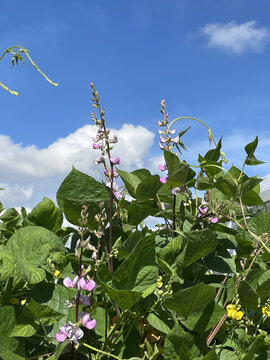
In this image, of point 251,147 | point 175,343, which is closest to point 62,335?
point 175,343

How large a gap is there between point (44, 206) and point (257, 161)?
0.62 m

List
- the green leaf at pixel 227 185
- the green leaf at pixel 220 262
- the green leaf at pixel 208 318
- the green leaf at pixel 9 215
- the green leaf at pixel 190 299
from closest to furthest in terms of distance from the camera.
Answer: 1. the green leaf at pixel 190 299
2. the green leaf at pixel 208 318
3. the green leaf at pixel 220 262
4. the green leaf at pixel 227 185
5. the green leaf at pixel 9 215

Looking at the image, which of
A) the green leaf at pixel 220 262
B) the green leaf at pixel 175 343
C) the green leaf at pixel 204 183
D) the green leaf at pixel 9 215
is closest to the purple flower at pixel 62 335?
the green leaf at pixel 175 343

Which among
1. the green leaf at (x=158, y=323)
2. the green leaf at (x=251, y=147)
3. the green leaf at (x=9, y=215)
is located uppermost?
the green leaf at (x=9, y=215)

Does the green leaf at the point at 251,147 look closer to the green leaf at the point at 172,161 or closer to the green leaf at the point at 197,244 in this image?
the green leaf at the point at 172,161

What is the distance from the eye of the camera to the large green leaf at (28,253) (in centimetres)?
92

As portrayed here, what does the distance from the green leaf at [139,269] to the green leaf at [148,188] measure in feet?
0.79

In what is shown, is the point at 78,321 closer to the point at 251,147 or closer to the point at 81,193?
the point at 81,193

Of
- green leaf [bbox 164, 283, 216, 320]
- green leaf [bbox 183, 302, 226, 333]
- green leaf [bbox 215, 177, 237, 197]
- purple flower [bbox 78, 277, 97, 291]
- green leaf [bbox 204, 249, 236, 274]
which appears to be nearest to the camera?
purple flower [bbox 78, 277, 97, 291]

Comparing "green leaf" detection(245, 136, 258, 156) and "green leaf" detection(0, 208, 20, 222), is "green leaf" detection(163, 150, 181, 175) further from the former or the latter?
"green leaf" detection(0, 208, 20, 222)

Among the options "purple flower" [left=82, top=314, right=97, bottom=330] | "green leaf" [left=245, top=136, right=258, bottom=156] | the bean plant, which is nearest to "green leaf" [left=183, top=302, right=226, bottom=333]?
the bean plant

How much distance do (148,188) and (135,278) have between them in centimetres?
29

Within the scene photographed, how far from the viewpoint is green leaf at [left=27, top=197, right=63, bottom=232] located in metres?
1.31

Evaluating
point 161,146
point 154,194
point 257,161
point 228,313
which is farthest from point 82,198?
point 257,161
